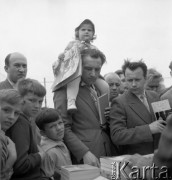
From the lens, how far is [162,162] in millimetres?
791

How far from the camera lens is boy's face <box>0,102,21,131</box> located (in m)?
1.55

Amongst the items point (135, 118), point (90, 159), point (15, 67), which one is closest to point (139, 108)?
point (135, 118)

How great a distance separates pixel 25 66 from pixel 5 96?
4.29 feet

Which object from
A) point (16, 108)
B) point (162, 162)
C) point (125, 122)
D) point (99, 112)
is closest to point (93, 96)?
point (99, 112)

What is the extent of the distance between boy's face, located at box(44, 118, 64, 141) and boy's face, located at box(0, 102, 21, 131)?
473mm

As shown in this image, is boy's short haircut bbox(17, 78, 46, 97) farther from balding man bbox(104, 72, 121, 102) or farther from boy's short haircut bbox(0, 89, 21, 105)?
balding man bbox(104, 72, 121, 102)

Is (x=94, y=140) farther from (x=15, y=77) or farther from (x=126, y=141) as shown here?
(x=15, y=77)

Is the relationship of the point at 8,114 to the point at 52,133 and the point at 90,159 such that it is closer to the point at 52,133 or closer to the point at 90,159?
the point at 52,133

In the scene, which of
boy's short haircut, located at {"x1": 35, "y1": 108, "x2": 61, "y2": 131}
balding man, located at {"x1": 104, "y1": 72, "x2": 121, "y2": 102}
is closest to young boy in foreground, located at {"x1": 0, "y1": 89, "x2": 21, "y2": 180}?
boy's short haircut, located at {"x1": 35, "y1": 108, "x2": 61, "y2": 131}

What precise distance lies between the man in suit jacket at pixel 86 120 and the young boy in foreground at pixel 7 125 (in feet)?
1.96

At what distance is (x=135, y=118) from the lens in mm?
2129

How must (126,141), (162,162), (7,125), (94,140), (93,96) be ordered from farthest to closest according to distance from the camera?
(93,96)
(94,140)
(126,141)
(7,125)
(162,162)

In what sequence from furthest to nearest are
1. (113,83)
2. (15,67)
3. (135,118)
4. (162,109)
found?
(113,83), (15,67), (135,118), (162,109)

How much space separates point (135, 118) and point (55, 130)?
0.60 meters
